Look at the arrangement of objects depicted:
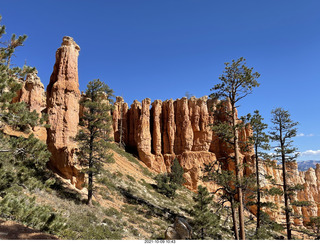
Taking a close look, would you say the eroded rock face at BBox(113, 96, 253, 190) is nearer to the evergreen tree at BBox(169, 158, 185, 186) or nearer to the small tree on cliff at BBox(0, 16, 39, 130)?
the evergreen tree at BBox(169, 158, 185, 186)

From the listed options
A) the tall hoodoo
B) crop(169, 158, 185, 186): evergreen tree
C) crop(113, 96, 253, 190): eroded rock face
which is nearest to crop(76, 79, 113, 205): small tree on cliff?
the tall hoodoo

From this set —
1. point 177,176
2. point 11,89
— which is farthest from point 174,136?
point 11,89

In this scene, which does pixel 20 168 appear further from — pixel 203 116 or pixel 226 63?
pixel 203 116


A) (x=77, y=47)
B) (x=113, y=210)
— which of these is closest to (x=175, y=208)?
(x=113, y=210)

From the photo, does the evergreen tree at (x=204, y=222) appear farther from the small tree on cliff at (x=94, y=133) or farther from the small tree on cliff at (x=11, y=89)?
the small tree on cliff at (x=11, y=89)

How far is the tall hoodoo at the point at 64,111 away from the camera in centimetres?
1898

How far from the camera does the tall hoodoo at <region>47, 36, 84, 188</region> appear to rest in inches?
747

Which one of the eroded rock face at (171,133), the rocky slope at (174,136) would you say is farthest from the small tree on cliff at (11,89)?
the eroded rock face at (171,133)

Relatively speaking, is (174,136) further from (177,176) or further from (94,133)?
(94,133)

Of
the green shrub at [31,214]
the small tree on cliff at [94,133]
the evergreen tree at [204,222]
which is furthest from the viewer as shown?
the small tree on cliff at [94,133]

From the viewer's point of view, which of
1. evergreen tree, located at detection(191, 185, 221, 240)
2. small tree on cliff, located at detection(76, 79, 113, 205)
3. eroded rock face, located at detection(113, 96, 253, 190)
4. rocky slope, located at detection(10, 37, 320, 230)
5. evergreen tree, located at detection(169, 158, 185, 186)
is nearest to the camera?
evergreen tree, located at detection(191, 185, 221, 240)

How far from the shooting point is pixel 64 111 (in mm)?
20406

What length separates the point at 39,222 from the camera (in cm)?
783

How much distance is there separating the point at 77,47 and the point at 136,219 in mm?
20675
